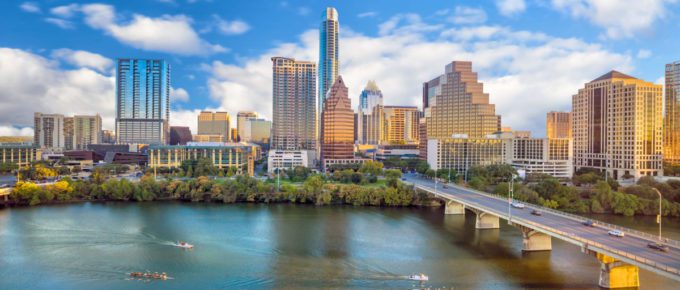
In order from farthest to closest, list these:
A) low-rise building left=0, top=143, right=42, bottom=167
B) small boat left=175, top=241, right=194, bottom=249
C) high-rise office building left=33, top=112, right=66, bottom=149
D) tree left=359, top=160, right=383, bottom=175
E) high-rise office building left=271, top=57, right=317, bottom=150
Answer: high-rise office building left=33, top=112, right=66, bottom=149
high-rise office building left=271, top=57, right=317, bottom=150
low-rise building left=0, top=143, right=42, bottom=167
tree left=359, top=160, right=383, bottom=175
small boat left=175, top=241, right=194, bottom=249

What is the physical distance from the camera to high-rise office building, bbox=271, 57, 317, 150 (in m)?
126

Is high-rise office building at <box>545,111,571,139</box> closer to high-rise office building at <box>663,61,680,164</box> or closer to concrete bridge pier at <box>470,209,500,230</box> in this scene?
high-rise office building at <box>663,61,680,164</box>

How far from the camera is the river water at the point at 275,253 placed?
2639 cm

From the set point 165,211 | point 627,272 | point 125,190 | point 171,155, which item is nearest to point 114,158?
point 171,155

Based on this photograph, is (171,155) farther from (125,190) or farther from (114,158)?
(125,190)

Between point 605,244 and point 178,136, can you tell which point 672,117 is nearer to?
point 605,244

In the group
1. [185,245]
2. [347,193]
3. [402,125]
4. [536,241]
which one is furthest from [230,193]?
[402,125]

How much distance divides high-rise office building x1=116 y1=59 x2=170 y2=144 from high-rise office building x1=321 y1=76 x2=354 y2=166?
236 feet

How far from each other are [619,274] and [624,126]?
63.1 m

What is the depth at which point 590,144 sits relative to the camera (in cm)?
8475

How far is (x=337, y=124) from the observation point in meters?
94.6

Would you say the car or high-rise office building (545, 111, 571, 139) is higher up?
high-rise office building (545, 111, 571, 139)

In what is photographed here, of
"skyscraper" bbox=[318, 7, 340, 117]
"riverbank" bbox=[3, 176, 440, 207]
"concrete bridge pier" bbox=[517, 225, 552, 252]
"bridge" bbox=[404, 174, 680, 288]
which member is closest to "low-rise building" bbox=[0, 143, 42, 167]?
"riverbank" bbox=[3, 176, 440, 207]

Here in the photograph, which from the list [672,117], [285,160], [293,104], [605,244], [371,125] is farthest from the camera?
[371,125]
